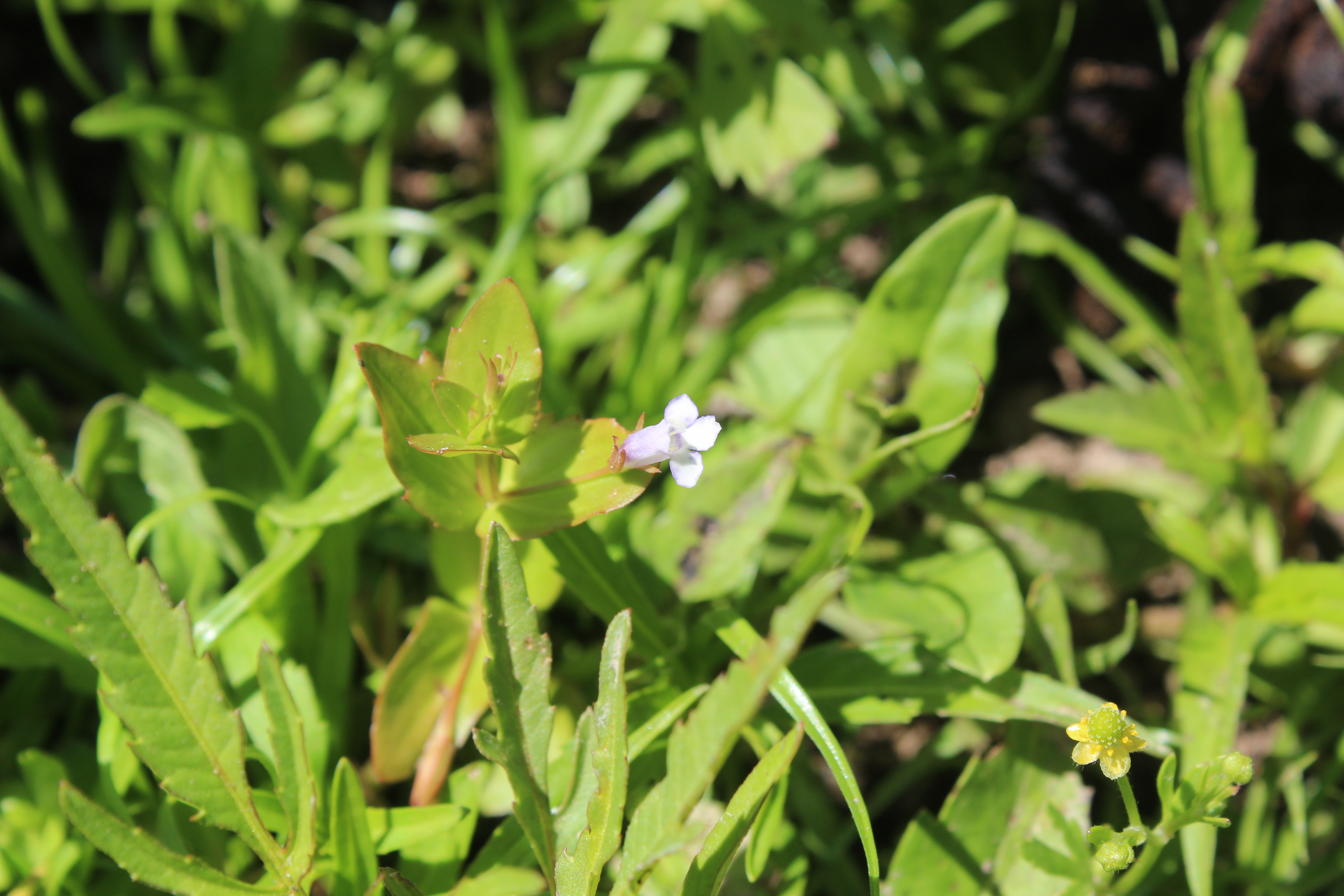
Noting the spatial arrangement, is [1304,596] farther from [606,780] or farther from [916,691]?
[606,780]

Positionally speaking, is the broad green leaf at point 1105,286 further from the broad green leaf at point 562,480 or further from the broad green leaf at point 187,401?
the broad green leaf at point 187,401

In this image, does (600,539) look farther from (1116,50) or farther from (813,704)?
(1116,50)

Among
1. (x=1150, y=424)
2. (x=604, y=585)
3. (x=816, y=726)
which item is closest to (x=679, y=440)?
(x=604, y=585)

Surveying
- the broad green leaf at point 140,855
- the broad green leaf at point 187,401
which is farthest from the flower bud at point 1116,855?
the broad green leaf at point 187,401

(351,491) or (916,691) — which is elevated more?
(351,491)

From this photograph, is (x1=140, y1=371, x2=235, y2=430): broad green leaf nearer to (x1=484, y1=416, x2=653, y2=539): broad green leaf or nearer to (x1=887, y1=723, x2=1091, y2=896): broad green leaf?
(x1=484, y1=416, x2=653, y2=539): broad green leaf

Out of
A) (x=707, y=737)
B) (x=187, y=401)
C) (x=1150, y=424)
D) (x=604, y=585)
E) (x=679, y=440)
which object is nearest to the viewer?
(x=707, y=737)
